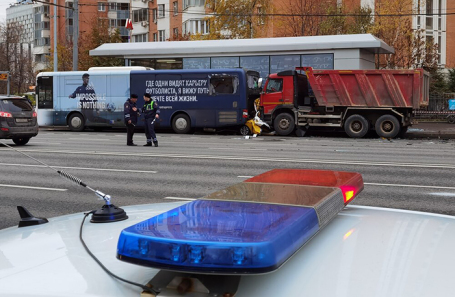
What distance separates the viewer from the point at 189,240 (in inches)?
53.3

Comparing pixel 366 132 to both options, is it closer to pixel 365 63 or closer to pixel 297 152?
pixel 365 63

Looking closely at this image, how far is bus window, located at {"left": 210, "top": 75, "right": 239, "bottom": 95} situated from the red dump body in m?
3.55

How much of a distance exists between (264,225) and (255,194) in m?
0.51

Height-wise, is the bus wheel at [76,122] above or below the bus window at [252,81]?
below

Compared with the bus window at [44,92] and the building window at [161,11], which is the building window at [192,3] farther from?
the bus window at [44,92]

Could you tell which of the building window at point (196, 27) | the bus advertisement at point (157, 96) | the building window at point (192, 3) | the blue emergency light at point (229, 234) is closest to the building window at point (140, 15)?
the building window at point (192, 3)

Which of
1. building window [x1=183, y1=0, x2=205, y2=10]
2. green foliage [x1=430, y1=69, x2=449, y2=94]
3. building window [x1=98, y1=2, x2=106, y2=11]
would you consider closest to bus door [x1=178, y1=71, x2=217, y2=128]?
green foliage [x1=430, y1=69, x2=449, y2=94]

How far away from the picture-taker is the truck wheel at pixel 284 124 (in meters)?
26.4

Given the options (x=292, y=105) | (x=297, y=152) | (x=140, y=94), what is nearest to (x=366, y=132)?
Answer: (x=292, y=105)

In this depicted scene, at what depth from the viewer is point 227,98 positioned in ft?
91.5

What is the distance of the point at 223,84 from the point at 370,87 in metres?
6.78

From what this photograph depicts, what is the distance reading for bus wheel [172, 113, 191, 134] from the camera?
28.6 m

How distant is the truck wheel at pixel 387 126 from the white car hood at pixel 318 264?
2327cm

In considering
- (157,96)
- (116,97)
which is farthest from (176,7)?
(157,96)
